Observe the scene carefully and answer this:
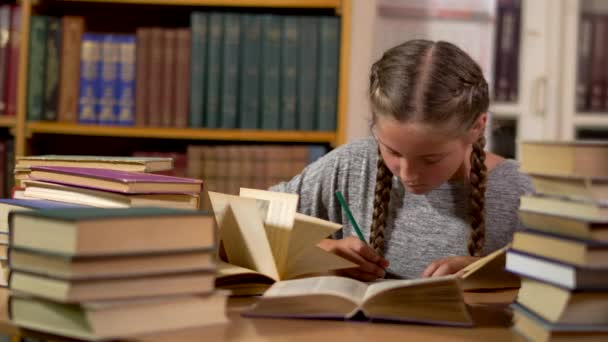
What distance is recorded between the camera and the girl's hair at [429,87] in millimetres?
1230

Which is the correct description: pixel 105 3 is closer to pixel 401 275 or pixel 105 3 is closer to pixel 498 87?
pixel 498 87

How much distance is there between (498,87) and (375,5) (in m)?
0.56

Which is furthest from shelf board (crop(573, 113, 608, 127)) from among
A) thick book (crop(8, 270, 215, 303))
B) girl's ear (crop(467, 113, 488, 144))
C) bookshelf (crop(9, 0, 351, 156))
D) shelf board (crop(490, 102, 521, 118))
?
thick book (crop(8, 270, 215, 303))

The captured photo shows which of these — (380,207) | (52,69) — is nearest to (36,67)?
(52,69)

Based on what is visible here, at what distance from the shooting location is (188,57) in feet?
7.90

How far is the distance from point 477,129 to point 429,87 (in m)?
0.16

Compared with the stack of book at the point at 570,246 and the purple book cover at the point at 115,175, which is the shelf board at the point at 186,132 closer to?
the purple book cover at the point at 115,175

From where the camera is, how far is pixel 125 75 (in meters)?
2.41

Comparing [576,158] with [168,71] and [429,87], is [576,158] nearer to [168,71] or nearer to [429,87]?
[429,87]

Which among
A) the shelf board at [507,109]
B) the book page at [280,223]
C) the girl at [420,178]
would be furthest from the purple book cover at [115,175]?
the shelf board at [507,109]

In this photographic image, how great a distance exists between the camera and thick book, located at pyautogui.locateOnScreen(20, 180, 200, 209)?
987 millimetres

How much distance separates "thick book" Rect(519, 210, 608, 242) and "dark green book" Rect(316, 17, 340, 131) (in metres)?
1.58

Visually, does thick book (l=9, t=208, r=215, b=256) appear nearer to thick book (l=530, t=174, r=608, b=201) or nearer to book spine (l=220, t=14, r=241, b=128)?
thick book (l=530, t=174, r=608, b=201)

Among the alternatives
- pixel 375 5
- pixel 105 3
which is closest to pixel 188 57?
pixel 105 3
